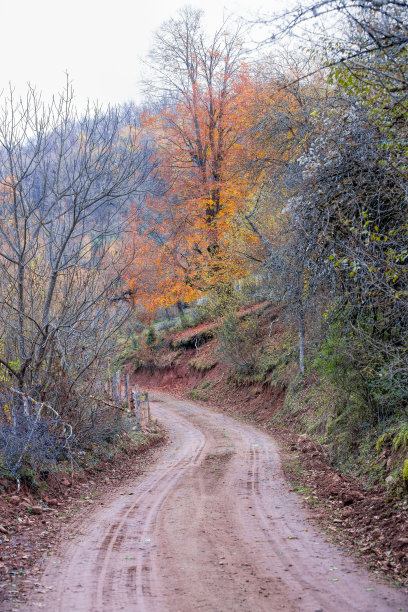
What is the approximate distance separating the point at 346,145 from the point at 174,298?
57.8 feet

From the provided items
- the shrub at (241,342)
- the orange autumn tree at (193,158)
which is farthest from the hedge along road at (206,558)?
the orange autumn tree at (193,158)

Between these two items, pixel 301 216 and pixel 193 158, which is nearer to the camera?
pixel 301 216

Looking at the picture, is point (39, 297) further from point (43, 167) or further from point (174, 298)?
Result: point (174, 298)

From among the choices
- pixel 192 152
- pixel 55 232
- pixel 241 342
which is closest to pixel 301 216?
pixel 55 232

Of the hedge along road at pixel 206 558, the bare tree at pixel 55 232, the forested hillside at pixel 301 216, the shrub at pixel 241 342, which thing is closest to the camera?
the hedge along road at pixel 206 558

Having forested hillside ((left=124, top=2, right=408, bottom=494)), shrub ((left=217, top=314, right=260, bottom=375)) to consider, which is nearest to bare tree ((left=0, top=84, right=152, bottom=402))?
forested hillside ((left=124, top=2, right=408, bottom=494))

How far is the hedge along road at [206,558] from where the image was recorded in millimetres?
4625

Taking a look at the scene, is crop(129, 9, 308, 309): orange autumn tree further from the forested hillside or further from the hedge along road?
the hedge along road

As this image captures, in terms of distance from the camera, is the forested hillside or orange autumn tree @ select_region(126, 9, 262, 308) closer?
the forested hillside

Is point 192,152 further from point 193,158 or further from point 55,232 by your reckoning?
point 55,232

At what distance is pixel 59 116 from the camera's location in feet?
33.1

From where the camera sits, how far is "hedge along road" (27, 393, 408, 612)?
4625mm

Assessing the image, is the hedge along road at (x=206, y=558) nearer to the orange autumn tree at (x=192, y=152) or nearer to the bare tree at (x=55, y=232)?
the bare tree at (x=55, y=232)

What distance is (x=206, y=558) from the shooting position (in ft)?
18.6
